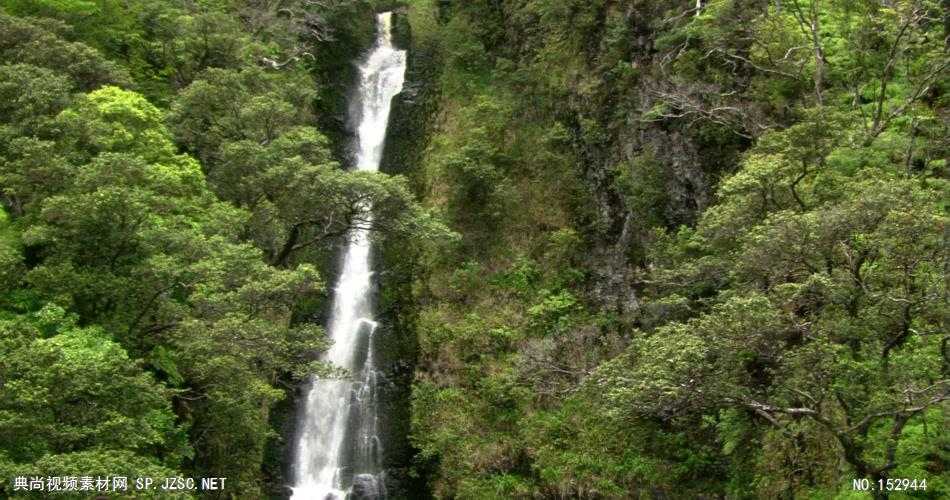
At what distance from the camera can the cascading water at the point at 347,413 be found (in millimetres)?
22047

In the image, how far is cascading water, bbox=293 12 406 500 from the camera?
72.3 ft

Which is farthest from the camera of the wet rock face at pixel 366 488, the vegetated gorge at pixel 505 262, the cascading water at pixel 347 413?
the cascading water at pixel 347 413

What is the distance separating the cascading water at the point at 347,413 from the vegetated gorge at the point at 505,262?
0.37 ft

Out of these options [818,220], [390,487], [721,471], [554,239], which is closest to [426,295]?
[554,239]

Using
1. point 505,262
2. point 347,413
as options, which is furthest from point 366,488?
point 505,262

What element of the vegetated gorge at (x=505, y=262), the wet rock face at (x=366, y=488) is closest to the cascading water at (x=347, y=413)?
the wet rock face at (x=366, y=488)

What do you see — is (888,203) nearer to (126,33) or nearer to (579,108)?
(579,108)

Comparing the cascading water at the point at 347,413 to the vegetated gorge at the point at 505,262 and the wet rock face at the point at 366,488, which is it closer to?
the wet rock face at the point at 366,488

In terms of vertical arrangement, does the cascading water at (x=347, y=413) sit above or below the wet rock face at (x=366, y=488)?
above

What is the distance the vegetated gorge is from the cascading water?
11 centimetres

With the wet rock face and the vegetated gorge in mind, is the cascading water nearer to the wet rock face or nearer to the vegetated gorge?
the wet rock face

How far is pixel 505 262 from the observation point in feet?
87.0

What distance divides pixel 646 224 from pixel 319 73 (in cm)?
2217

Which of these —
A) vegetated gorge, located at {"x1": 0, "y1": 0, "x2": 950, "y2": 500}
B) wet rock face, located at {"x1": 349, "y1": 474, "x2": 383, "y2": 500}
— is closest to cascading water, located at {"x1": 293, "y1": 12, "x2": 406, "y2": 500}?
wet rock face, located at {"x1": 349, "y1": 474, "x2": 383, "y2": 500}
